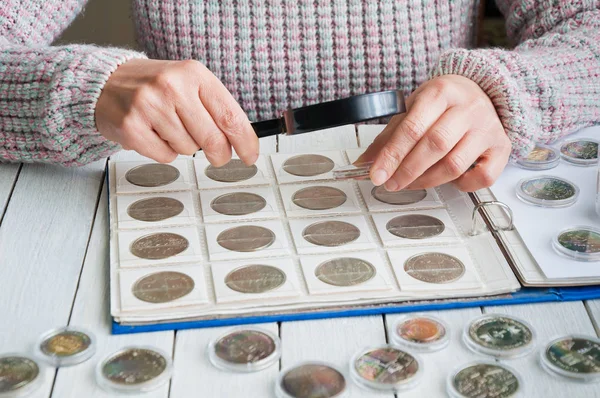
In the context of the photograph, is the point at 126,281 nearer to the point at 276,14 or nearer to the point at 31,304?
the point at 31,304

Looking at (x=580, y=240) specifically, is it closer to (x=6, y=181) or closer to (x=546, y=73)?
(x=546, y=73)

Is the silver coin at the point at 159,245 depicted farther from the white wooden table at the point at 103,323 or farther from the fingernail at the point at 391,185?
the fingernail at the point at 391,185

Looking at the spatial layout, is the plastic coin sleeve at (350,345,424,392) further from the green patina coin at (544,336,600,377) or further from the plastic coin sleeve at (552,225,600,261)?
the plastic coin sleeve at (552,225,600,261)

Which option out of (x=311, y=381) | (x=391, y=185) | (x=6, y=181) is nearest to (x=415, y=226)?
(x=391, y=185)

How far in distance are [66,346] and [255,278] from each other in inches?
6.8

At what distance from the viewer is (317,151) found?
3.22 ft

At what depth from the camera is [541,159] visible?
952mm

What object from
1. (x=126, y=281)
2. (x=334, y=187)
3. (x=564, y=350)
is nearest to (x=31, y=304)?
(x=126, y=281)

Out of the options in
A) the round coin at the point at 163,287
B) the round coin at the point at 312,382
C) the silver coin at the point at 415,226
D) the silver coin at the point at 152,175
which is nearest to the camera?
the round coin at the point at 312,382

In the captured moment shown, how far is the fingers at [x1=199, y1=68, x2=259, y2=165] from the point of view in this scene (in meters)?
0.82

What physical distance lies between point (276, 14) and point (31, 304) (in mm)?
599

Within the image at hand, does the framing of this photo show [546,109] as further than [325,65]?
No

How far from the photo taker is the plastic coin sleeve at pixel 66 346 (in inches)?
24.4

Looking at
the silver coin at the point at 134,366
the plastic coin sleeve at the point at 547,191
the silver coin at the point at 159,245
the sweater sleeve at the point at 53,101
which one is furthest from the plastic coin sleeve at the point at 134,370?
the plastic coin sleeve at the point at 547,191
